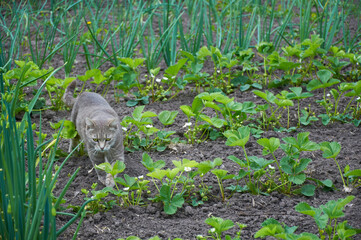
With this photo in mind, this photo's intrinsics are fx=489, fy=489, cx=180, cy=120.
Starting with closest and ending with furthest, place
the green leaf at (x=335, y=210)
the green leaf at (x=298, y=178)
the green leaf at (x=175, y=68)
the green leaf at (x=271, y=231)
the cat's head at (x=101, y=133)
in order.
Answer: the green leaf at (x=271, y=231)
the green leaf at (x=335, y=210)
the green leaf at (x=298, y=178)
the cat's head at (x=101, y=133)
the green leaf at (x=175, y=68)

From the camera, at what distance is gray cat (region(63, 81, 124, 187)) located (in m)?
3.34

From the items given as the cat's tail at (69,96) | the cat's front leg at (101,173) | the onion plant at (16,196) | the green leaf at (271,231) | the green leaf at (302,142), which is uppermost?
the onion plant at (16,196)

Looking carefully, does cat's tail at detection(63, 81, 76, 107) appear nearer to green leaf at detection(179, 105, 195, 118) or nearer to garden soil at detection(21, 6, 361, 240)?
garden soil at detection(21, 6, 361, 240)

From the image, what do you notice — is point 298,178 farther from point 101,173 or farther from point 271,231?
point 101,173

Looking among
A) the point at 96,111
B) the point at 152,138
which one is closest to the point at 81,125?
the point at 96,111

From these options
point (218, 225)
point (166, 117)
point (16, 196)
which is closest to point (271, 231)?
point (218, 225)

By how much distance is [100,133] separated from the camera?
3.33 m

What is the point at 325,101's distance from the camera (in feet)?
14.1

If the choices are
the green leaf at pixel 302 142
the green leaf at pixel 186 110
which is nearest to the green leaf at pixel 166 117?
the green leaf at pixel 186 110

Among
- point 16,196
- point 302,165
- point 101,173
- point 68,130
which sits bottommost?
point 101,173

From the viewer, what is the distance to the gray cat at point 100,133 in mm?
3336

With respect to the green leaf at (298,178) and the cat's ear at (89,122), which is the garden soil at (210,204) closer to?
the green leaf at (298,178)

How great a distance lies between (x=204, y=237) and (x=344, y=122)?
2.02m

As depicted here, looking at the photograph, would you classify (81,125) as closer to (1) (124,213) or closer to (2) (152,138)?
(2) (152,138)
